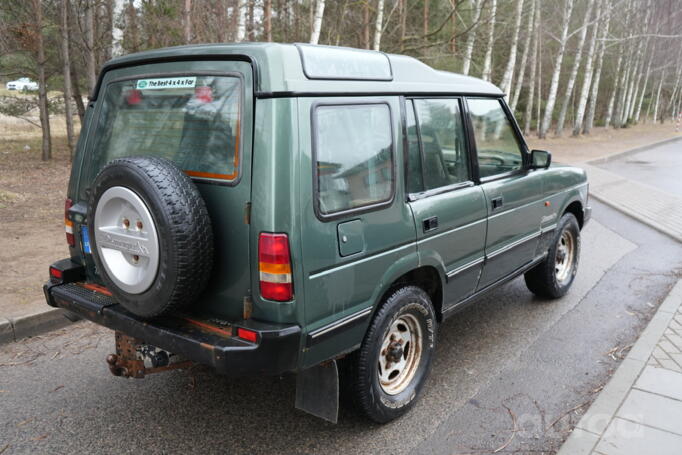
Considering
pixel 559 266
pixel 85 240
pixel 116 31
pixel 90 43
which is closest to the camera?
pixel 85 240

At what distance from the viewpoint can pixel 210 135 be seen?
279 cm

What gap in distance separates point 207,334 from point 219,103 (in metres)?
1.12

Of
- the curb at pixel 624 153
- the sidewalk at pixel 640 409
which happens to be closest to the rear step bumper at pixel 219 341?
the sidewalk at pixel 640 409

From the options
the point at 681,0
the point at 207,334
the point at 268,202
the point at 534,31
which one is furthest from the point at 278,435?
the point at 681,0

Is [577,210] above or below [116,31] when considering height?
below

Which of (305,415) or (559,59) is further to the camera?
(559,59)

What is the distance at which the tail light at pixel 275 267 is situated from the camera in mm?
2539

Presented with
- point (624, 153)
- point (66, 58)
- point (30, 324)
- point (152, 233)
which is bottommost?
point (624, 153)

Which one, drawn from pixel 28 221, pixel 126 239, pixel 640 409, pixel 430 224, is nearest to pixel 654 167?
pixel 640 409

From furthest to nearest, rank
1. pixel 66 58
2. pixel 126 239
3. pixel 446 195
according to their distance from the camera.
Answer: pixel 66 58 < pixel 446 195 < pixel 126 239

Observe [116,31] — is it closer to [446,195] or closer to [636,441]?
[446,195]

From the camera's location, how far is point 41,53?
43.2 ft

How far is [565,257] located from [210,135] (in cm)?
406

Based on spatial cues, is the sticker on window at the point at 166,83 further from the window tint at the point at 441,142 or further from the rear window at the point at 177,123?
the window tint at the point at 441,142
